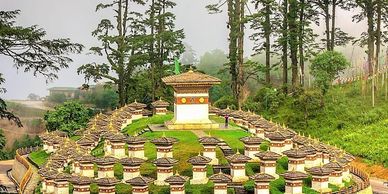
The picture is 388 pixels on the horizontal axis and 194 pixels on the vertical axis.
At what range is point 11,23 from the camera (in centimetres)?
1870

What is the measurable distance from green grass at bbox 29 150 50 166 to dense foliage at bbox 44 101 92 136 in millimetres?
4177

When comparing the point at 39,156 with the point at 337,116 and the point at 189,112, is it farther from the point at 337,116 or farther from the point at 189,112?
the point at 337,116

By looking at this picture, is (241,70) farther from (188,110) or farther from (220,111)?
(188,110)

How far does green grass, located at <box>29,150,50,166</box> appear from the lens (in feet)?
130

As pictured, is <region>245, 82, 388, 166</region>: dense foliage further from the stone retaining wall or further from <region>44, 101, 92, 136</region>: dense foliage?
the stone retaining wall

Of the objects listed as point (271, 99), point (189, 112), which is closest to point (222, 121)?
point (189, 112)

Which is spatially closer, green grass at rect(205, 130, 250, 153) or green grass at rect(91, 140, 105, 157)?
green grass at rect(205, 130, 250, 153)

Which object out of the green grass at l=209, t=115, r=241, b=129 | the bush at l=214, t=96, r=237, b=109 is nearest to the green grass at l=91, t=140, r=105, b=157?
the green grass at l=209, t=115, r=241, b=129

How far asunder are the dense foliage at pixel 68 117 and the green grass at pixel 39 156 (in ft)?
13.7

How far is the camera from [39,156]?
41.4 meters

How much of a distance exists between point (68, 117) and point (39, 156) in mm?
7303

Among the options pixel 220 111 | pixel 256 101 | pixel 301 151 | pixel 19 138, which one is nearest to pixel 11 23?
pixel 301 151

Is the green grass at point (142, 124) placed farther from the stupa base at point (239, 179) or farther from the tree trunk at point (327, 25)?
the tree trunk at point (327, 25)

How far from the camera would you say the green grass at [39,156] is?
39.5 meters
